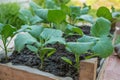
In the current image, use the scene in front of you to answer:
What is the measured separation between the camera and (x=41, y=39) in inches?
43.4

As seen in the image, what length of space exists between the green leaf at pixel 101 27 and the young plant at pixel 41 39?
0.56 ft

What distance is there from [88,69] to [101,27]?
11.8 inches

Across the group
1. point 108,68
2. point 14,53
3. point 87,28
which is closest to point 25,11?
point 14,53

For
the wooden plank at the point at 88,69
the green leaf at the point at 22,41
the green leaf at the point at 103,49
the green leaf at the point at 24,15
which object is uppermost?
the green leaf at the point at 24,15

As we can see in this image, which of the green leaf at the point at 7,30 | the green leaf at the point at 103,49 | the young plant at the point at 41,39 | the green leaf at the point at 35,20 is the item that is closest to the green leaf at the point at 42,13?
the green leaf at the point at 35,20

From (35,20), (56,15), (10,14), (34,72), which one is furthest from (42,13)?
(10,14)

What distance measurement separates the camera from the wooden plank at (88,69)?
3.01ft

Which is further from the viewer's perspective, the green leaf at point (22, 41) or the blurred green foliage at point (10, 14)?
the blurred green foliage at point (10, 14)

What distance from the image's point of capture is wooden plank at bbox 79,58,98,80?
3.01ft

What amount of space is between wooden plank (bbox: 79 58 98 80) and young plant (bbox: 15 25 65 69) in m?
0.14

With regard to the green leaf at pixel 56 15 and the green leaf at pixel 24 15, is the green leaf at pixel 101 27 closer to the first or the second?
the green leaf at pixel 56 15

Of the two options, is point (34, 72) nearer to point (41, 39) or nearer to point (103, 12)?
point (41, 39)

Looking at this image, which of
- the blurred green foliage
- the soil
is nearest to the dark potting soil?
the soil

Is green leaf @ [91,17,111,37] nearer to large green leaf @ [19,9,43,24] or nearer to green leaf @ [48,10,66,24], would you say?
green leaf @ [48,10,66,24]
